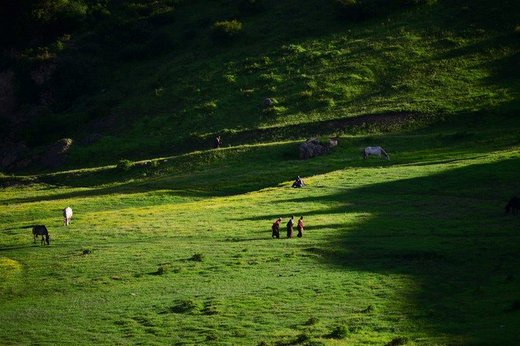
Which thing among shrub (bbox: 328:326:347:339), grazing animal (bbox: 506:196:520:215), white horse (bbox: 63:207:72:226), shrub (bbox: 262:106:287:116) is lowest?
shrub (bbox: 328:326:347:339)

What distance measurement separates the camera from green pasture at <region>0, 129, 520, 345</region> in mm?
31672

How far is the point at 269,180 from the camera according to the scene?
248 ft

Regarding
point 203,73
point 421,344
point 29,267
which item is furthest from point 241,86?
point 421,344

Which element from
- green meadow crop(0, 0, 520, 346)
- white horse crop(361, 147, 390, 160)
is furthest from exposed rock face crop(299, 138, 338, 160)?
white horse crop(361, 147, 390, 160)

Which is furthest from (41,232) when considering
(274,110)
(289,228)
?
(274,110)

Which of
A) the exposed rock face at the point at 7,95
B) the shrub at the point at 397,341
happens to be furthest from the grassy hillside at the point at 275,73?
the shrub at the point at 397,341

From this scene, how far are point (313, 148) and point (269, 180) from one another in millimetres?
10230

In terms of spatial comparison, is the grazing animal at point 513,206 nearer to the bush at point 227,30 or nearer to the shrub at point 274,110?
the shrub at point 274,110

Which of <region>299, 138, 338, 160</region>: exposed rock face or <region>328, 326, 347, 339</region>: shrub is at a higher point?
<region>299, 138, 338, 160</region>: exposed rock face

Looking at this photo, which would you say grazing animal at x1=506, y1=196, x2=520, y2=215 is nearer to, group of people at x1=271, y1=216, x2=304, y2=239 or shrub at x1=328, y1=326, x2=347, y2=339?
group of people at x1=271, y1=216, x2=304, y2=239

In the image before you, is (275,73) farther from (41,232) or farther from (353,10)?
(41,232)

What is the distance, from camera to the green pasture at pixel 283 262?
104ft

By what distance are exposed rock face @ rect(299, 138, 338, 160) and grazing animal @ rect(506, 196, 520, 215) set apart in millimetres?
35399

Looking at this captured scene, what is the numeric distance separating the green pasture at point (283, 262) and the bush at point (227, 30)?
165ft
